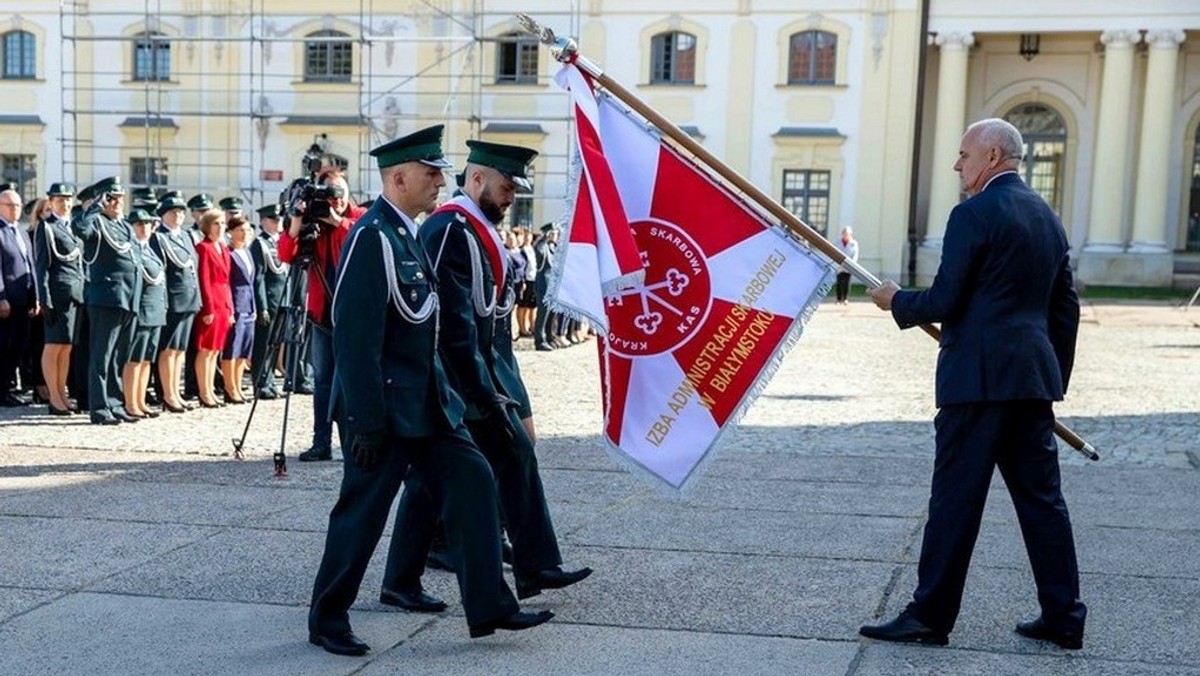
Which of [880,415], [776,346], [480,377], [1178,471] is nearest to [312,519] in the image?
[480,377]

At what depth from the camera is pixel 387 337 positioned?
18.0 feet

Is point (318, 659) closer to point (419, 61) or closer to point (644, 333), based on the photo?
point (644, 333)

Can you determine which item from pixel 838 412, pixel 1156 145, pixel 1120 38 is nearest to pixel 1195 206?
pixel 1156 145

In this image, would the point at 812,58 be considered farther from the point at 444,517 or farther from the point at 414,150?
the point at 444,517

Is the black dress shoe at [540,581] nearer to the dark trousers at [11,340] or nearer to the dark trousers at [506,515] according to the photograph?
the dark trousers at [506,515]

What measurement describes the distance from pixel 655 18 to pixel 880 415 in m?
28.6

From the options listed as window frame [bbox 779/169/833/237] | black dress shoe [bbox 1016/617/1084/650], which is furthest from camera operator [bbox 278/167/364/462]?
window frame [bbox 779/169/833/237]

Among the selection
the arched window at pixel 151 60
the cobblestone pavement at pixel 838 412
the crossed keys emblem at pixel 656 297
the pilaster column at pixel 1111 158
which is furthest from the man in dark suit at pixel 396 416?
the pilaster column at pixel 1111 158

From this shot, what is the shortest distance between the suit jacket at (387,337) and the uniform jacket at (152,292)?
700cm

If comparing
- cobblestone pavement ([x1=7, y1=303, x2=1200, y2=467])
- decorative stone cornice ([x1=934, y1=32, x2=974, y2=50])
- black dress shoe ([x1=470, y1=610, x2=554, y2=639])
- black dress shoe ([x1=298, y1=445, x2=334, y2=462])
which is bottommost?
cobblestone pavement ([x1=7, y1=303, x2=1200, y2=467])

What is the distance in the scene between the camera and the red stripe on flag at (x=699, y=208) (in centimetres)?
632

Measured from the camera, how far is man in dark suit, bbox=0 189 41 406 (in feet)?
42.1

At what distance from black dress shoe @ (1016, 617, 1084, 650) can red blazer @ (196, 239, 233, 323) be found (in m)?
8.82

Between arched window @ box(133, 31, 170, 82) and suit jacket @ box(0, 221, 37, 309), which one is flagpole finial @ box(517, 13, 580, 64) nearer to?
suit jacket @ box(0, 221, 37, 309)
